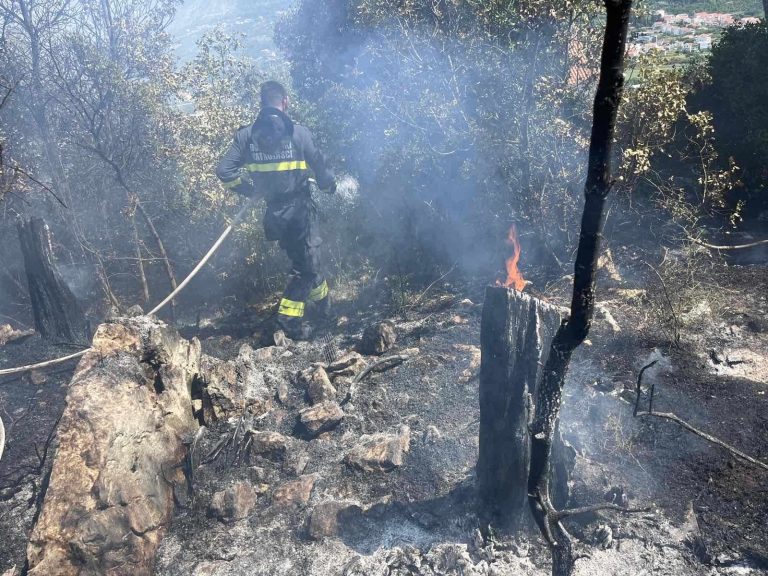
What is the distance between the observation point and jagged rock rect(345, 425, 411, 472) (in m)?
3.98

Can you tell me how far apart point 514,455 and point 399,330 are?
9.83 ft

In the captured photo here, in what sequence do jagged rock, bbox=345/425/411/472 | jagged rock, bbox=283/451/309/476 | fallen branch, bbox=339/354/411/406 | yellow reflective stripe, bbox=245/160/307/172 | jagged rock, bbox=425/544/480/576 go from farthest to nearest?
yellow reflective stripe, bbox=245/160/307/172
fallen branch, bbox=339/354/411/406
jagged rock, bbox=283/451/309/476
jagged rock, bbox=345/425/411/472
jagged rock, bbox=425/544/480/576

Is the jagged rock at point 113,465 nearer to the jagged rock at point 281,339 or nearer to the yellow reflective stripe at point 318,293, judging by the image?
the jagged rock at point 281,339

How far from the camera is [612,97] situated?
1.89 m

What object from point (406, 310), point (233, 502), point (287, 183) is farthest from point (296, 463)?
point (287, 183)

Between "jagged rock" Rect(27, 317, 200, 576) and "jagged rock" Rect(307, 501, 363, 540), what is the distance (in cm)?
107

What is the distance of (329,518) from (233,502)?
2.41ft

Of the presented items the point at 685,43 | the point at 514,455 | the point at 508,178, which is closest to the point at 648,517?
the point at 514,455

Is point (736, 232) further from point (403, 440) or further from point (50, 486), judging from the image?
point (50, 486)

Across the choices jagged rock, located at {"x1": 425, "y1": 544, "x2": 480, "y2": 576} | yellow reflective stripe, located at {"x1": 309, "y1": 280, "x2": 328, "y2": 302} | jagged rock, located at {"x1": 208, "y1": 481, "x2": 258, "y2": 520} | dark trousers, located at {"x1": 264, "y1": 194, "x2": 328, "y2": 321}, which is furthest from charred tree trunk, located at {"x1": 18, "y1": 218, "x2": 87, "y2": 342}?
jagged rock, located at {"x1": 425, "y1": 544, "x2": 480, "y2": 576}

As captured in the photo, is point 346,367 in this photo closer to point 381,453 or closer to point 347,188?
point 381,453

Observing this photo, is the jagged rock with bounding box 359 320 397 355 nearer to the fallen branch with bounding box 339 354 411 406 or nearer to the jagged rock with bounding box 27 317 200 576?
the fallen branch with bounding box 339 354 411 406

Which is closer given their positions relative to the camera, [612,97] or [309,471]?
[612,97]

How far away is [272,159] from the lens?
6234mm
